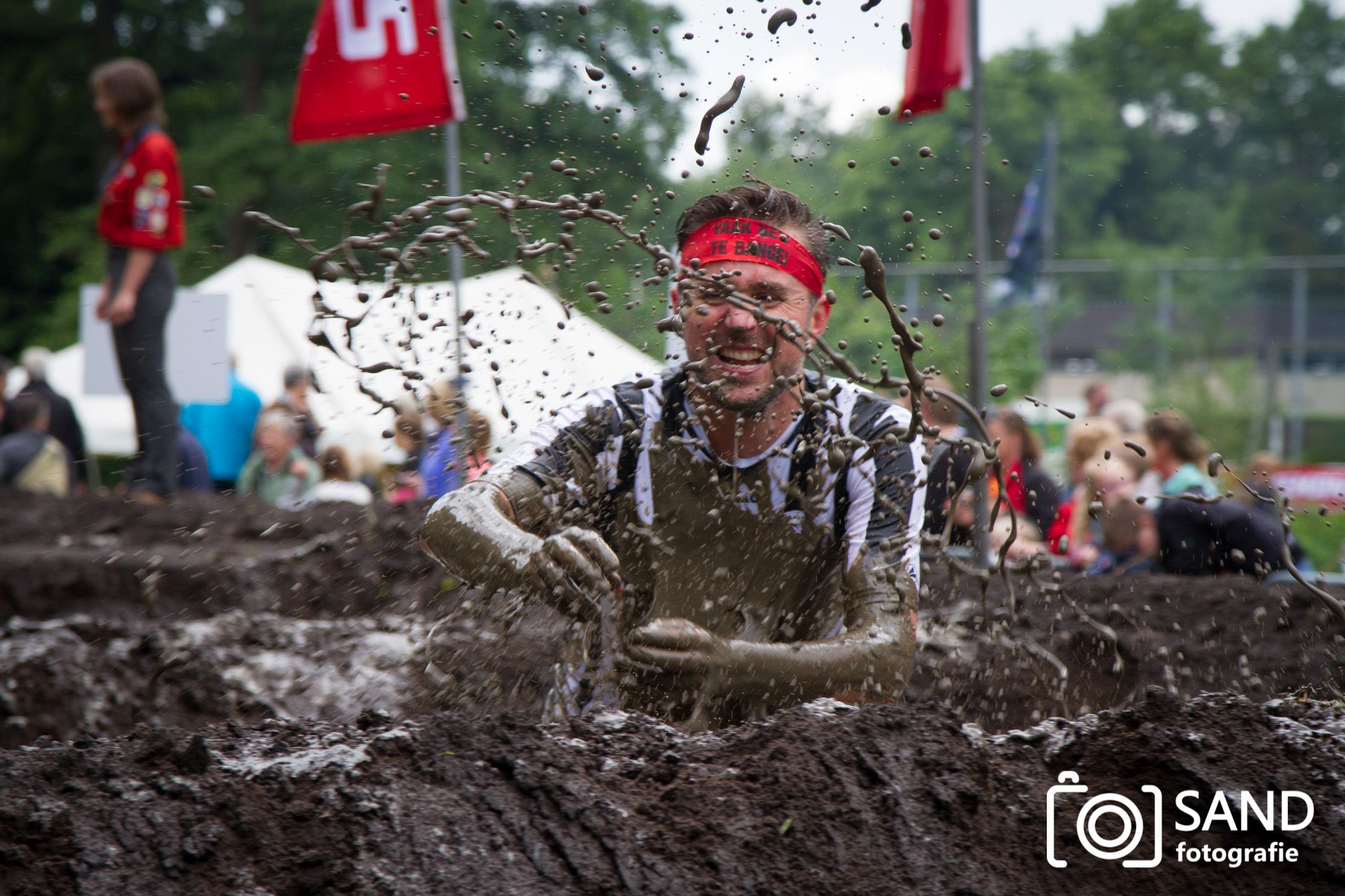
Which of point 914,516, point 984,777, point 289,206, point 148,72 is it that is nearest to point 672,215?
point 914,516

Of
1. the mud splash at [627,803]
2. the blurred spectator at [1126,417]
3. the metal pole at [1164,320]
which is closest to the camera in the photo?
the mud splash at [627,803]

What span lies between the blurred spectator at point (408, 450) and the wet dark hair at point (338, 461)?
0.30 meters

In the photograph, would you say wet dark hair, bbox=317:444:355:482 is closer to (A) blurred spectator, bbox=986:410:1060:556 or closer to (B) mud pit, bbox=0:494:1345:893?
(A) blurred spectator, bbox=986:410:1060:556

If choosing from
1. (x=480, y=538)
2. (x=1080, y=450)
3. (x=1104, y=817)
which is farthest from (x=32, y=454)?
(x=1104, y=817)

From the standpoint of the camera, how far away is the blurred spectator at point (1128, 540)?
539 cm

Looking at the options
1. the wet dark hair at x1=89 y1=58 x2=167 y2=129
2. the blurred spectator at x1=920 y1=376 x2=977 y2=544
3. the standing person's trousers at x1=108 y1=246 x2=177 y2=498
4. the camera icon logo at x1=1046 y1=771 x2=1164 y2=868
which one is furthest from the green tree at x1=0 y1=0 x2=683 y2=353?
the camera icon logo at x1=1046 y1=771 x2=1164 y2=868

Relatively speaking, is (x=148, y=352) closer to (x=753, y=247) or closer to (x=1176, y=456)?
(x=753, y=247)

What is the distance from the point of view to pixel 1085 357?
22172 millimetres

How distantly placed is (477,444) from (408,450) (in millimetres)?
878

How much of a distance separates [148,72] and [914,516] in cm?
481

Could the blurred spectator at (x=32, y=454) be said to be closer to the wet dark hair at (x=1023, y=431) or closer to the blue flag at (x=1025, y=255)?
the wet dark hair at (x=1023, y=431)

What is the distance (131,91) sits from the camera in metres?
5.83

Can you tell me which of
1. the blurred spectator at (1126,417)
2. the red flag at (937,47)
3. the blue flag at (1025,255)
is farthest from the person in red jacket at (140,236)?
the blue flag at (1025,255)

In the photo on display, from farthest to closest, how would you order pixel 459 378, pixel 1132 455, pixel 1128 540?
1. pixel 1132 455
2. pixel 1128 540
3. pixel 459 378
